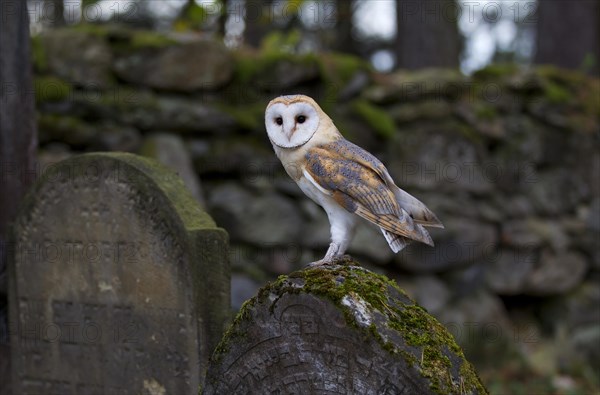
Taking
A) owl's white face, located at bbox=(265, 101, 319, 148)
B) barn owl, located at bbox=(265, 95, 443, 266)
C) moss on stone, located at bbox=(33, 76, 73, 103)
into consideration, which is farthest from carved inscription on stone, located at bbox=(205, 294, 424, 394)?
moss on stone, located at bbox=(33, 76, 73, 103)

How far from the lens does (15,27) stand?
422cm

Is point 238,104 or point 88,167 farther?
point 238,104

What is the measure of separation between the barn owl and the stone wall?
2368mm

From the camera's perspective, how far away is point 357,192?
2750 millimetres

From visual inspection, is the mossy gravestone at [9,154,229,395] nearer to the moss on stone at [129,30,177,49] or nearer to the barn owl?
the barn owl

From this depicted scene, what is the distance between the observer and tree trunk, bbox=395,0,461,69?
7.45 meters

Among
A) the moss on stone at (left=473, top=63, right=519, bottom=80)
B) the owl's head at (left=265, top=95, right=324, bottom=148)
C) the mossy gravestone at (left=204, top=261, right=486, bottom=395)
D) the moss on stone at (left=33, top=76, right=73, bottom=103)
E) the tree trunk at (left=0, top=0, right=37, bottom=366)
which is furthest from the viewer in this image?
the moss on stone at (left=473, top=63, right=519, bottom=80)

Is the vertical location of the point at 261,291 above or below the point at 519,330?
above

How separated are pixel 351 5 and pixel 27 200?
747 centimetres

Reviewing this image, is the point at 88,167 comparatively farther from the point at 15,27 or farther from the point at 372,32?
the point at 372,32

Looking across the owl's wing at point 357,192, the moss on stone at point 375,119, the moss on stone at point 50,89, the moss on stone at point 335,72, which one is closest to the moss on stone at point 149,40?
the moss on stone at point 50,89

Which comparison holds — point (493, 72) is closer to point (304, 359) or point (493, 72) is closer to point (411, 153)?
point (411, 153)

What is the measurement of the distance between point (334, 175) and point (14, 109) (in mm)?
2260

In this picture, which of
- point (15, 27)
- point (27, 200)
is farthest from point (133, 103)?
point (27, 200)
